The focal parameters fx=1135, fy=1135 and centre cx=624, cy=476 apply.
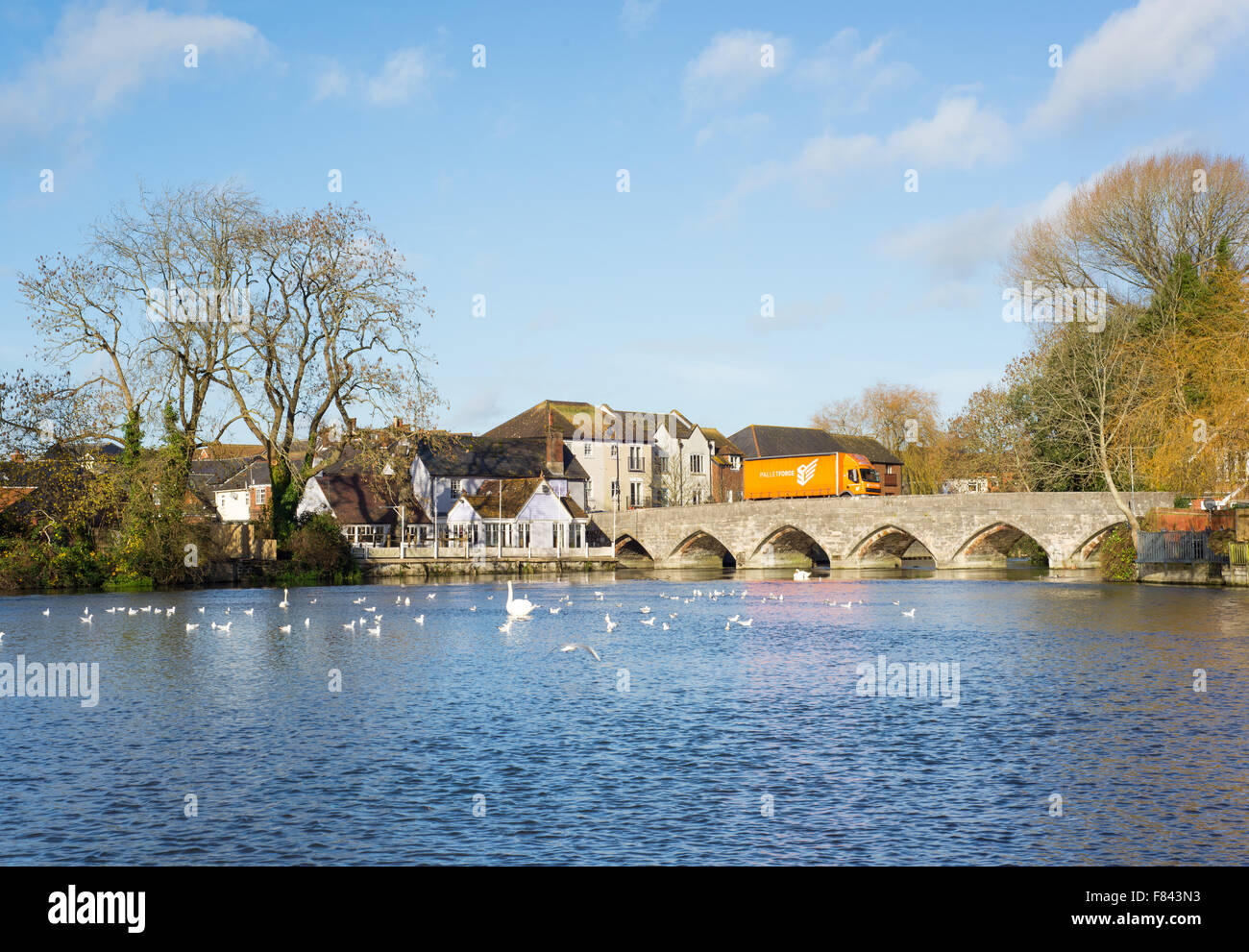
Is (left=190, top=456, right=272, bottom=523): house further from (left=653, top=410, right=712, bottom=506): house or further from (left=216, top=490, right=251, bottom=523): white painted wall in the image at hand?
(left=653, top=410, right=712, bottom=506): house

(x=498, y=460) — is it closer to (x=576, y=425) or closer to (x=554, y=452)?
(x=554, y=452)

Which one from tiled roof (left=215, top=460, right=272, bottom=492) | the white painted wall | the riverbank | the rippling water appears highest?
tiled roof (left=215, top=460, right=272, bottom=492)

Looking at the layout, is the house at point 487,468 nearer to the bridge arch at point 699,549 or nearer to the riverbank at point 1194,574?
the bridge arch at point 699,549

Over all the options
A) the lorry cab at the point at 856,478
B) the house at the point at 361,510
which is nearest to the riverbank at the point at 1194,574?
the lorry cab at the point at 856,478

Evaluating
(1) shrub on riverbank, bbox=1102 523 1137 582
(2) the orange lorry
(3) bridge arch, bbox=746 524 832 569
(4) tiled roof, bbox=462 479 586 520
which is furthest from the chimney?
(1) shrub on riverbank, bbox=1102 523 1137 582

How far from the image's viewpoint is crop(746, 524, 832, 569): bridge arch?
233 feet

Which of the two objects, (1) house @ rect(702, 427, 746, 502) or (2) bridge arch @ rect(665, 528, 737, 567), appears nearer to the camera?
(2) bridge arch @ rect(665, 528, 737, 567)

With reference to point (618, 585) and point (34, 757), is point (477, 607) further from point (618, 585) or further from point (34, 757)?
point (34, 757)

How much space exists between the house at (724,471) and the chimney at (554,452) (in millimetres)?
17335

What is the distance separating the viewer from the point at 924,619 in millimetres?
33812

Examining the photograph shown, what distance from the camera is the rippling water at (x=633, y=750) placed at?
10758mm

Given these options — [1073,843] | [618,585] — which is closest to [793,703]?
[1073,843]

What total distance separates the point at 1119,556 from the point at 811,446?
57.9m

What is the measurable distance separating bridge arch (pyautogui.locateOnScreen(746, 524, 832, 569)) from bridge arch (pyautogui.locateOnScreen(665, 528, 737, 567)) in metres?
2.37
